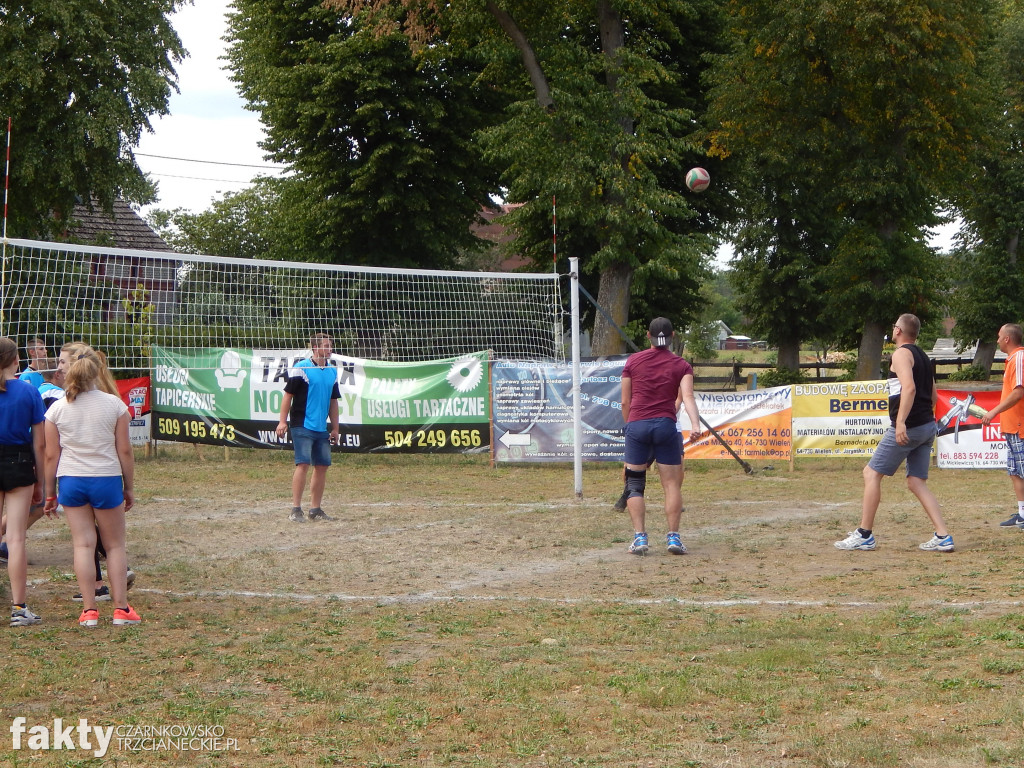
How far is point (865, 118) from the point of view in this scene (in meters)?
27.0

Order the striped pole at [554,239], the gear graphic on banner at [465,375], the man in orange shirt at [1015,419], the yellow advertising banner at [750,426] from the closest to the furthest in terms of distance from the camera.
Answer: the man in orange shirt at [1015,419], the striped pole at [554,239], the yellow advertising banner at [750,426], the gear graphic on banner at [465,375]

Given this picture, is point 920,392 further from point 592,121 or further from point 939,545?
point 592,121

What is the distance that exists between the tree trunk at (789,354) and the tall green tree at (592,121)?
15.2 meters

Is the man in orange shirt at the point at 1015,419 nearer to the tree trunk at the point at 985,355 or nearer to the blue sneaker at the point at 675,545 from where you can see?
the blue sneaker at the point at 675,545

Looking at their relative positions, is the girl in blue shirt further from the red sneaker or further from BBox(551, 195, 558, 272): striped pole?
BBox(551, 195, 558, 272): striped pole

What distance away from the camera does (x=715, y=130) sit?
26812 mm

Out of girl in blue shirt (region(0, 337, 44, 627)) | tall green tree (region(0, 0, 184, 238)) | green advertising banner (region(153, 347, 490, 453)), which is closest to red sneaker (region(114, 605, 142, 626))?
girl in blue shirt (region(0, 337, 44, 627))

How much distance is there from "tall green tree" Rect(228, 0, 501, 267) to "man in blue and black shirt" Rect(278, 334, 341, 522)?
619 inches

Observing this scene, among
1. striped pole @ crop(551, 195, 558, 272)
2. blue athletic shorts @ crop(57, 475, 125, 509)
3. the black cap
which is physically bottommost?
blue athletic shorts @ crop(57, 475, 125, 509)

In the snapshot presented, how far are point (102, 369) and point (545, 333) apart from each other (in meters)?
13.8

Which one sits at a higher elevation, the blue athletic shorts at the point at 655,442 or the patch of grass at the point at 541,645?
the blue athletic shorts at the point at 655,442

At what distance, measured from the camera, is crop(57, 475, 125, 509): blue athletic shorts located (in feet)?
20.4

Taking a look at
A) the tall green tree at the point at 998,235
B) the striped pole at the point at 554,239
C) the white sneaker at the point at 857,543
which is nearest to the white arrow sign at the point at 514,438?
the striped pole at the point at 554,239

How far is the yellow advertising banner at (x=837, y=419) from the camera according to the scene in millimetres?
15781
